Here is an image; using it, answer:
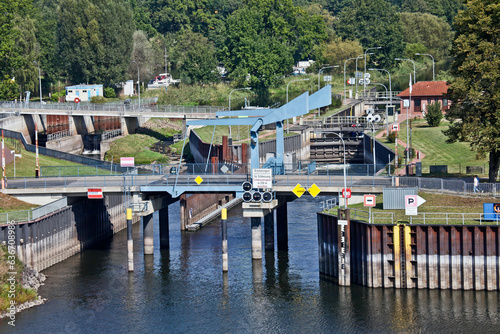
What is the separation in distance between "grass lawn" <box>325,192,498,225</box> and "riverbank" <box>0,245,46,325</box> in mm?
24990

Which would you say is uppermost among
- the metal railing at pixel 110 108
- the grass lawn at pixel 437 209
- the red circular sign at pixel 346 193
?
the metal railing at pixel 110 108

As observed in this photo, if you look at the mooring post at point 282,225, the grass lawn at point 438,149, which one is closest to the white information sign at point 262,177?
the mooring post at point 282,225

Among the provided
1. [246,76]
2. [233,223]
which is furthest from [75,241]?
[246,76]

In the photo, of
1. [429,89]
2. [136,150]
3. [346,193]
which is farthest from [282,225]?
[429,89]

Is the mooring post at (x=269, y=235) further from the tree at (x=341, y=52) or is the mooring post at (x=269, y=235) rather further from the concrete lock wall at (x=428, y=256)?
the tree at (x=341, y=52)

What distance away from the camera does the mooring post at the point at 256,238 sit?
71562 millimetres

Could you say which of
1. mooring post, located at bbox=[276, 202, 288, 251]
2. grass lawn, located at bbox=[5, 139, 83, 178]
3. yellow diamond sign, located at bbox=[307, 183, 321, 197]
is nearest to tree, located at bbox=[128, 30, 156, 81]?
grass lawn, located at bbox=[5, 139, 83, 178]

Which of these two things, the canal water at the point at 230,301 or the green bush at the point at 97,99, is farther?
the green bush at the point at 97,99

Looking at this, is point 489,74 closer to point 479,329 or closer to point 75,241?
point 479,329

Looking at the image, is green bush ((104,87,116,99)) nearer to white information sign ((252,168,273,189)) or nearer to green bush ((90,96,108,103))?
green bush ((90,96,108,103))

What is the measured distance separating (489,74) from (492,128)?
4859 mm

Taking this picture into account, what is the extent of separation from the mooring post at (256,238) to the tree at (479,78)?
820 inches

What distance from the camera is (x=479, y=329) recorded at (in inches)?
2165

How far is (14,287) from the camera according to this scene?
6031cm
